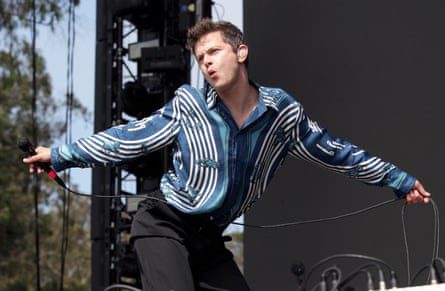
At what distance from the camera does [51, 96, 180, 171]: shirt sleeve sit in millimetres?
3141

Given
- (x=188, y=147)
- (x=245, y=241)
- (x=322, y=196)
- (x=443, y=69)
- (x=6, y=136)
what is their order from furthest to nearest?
(x=6, y=136) → (x=245, y=241) → (x=322, y=196) → (x=443, y=69) → (x=188, y=147)

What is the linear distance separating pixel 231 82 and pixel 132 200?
10.9 feet

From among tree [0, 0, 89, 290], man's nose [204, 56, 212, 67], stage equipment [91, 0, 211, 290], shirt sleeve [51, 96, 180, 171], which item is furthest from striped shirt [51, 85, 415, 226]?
tree [0, 0, 89, 290]

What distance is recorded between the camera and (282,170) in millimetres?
5926

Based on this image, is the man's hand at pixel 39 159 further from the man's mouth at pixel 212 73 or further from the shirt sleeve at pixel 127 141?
the man's mouth at pixel 212 73

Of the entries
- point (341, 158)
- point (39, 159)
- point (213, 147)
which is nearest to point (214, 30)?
point (213, 147)

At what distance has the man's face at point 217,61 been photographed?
312 centimetres

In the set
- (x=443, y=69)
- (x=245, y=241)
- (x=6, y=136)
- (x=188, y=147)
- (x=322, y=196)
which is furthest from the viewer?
(x=6, y=136)

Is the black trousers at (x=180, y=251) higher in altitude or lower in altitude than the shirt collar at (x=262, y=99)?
lower

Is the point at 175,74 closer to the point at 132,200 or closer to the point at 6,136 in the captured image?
the point at 132,200

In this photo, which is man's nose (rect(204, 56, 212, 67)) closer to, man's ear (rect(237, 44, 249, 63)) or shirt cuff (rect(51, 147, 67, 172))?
man's ear (rect(237, 44, 249, 63))

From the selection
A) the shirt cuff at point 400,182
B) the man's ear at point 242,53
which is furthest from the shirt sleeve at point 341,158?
the man's ear at point 242,53

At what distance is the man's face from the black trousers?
49cm

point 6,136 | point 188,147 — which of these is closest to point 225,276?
point 188,147
